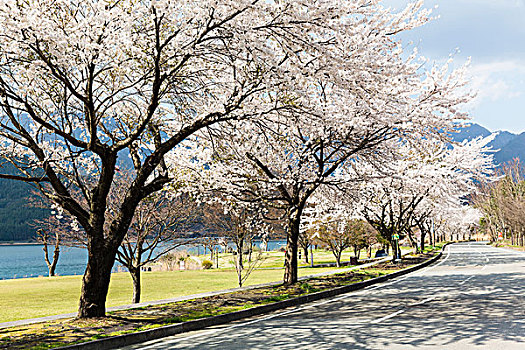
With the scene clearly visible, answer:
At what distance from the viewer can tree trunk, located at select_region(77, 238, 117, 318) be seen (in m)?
10.3

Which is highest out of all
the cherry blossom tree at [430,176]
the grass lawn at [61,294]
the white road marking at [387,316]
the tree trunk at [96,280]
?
the cherry blossom tree at [430,176]

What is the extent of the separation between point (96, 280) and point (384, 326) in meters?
6.63

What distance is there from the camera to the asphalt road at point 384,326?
298 inches

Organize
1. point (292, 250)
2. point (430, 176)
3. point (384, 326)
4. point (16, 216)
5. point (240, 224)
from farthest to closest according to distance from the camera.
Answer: point (16, 216)
point (240, 224)
point (430, 176)
point (292, 250)
point (384, 326)

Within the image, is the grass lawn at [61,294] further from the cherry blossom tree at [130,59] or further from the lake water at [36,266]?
the cherry blossom tree at [130,59]

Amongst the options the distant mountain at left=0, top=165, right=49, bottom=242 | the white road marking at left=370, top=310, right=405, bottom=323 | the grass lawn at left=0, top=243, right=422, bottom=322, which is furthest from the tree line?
the distant mountain at left=0, top=165, right=49, bottom=242

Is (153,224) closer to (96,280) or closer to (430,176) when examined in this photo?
(96,280)

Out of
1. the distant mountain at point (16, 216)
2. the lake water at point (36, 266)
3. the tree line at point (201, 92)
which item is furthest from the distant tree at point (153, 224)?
the distant mountain at point (16, 216)

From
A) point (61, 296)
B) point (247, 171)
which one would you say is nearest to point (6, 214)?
point (61, 296)

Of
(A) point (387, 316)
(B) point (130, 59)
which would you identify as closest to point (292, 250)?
(A) point (387, 316)

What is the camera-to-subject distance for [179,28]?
9.51 metres

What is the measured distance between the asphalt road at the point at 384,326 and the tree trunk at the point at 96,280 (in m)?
2.41

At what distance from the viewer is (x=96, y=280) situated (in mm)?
10398

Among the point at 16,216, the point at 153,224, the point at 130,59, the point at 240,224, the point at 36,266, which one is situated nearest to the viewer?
the point at 130,59
